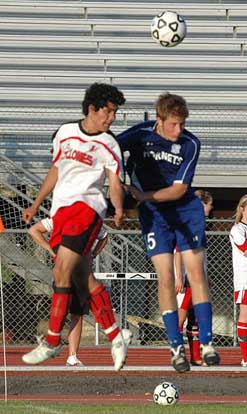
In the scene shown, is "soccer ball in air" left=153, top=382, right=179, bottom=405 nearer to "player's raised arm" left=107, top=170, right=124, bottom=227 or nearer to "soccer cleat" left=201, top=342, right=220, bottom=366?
"soccer cleat" left=201, top=342, right=220, bottom=366

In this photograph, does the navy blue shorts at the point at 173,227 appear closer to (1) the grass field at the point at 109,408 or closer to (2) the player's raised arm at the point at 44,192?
(2) the player's raised arm at the point at 44,192

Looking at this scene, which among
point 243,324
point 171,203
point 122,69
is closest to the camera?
point 171,203

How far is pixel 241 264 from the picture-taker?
1357cm

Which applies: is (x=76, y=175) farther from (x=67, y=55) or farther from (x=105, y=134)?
(x=67, y=55)

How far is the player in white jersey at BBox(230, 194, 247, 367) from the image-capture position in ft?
43.8

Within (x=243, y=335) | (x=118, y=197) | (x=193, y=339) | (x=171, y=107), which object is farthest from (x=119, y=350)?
(x=243, y=335)

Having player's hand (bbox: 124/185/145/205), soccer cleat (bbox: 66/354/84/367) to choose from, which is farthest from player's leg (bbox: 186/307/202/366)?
player's hand (bbox: 124/185/145/205)

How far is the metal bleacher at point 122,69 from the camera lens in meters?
18.2

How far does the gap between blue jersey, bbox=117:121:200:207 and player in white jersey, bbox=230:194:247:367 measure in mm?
3541

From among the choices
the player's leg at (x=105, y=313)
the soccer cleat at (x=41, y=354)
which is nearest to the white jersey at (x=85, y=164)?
the player's leg at (x=105, y=313)

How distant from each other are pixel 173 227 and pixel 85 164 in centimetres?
107

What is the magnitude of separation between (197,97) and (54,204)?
10.6m

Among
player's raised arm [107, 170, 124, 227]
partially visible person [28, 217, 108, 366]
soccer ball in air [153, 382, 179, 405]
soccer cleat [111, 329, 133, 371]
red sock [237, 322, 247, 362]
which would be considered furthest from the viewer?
red sock [237, 322, 247, 362]

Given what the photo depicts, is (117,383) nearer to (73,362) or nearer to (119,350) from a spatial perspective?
(73,362)
